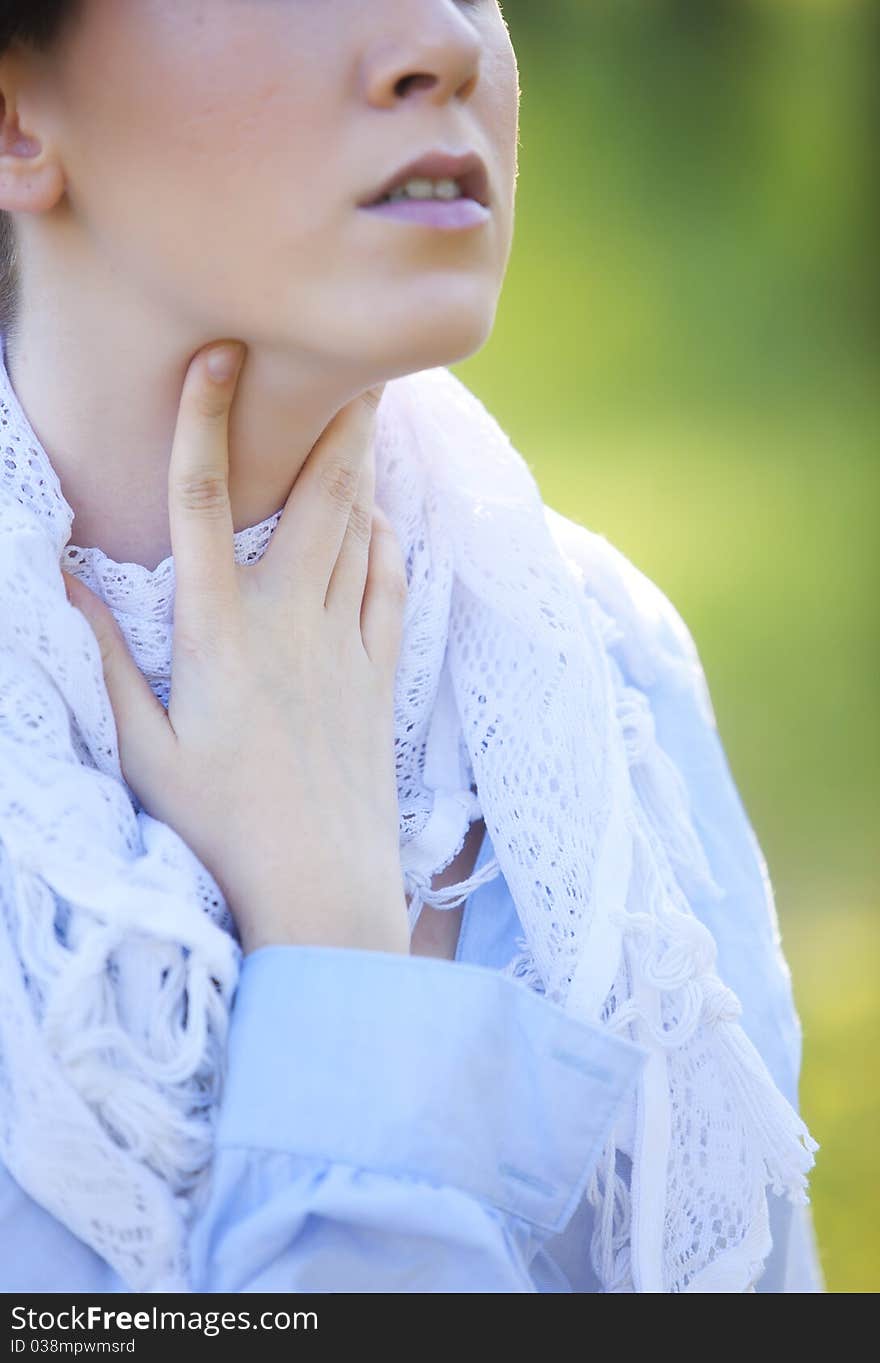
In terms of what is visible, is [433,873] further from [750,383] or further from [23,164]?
[750,383]

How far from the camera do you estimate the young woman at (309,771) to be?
0.79m

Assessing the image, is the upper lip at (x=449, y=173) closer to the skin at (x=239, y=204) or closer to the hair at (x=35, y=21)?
the skin at (x=239, y=204)

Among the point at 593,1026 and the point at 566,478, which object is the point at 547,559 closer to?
the point at 593,1026

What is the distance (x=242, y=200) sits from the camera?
80 centimetres

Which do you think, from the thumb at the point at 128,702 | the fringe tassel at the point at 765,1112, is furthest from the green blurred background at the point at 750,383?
the thumb at the point at 128,702

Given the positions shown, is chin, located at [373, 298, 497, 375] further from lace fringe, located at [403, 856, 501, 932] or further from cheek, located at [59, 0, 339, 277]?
lace fringe, located at [403, 856, 501, 932]

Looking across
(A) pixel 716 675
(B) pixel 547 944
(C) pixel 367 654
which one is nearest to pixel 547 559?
(C) pixel 367 654

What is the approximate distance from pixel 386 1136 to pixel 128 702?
0.30m

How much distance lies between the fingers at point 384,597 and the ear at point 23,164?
322mm

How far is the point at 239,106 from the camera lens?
787 mm

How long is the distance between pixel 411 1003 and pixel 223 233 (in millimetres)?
450

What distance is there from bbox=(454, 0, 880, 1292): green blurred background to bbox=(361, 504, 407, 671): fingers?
5.16 ft

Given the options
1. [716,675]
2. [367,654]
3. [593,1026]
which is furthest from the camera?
[716,675]

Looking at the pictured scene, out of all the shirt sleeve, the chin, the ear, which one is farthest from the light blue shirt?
the ear
